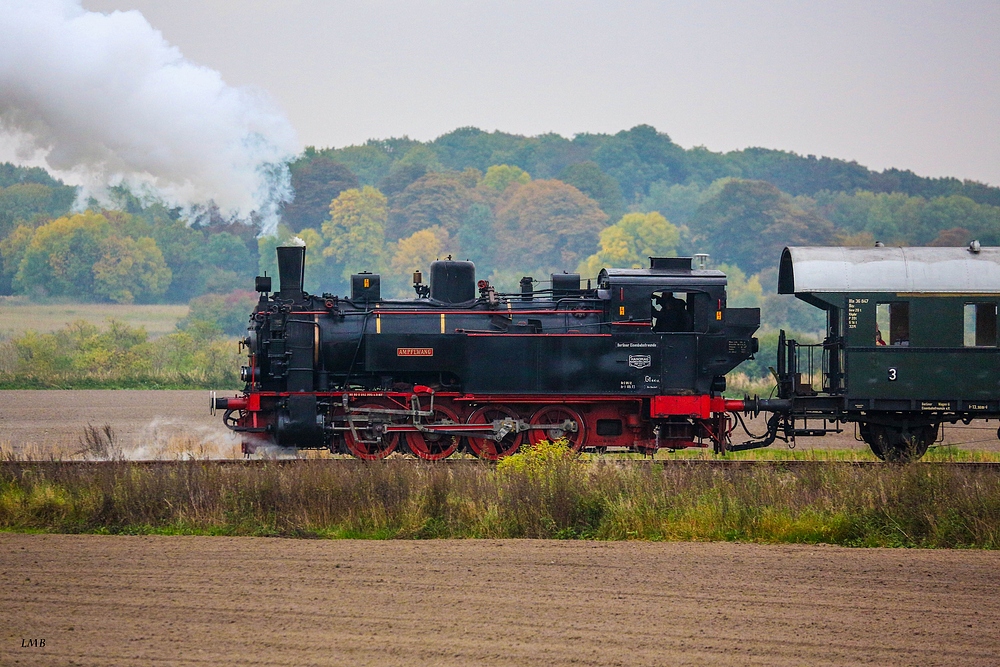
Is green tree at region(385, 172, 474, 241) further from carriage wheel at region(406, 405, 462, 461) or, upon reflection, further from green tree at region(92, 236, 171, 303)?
carriage wheel at region(406, 405, 462, 461)

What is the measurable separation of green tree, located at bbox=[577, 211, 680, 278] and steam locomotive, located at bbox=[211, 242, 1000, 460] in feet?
156

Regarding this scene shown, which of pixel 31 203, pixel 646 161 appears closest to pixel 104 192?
pixel 31 203

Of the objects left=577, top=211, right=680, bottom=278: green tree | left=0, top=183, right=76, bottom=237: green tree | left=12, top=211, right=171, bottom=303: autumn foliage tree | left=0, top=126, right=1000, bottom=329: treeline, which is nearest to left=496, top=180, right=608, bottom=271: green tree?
left=0, top=126, right=1000, bottom=329: treeline

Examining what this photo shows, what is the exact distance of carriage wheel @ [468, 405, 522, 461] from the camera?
16672mm

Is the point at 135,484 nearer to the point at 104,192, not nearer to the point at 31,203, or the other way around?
the point at 104,192

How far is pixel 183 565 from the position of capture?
10117mm

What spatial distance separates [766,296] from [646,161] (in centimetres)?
3924

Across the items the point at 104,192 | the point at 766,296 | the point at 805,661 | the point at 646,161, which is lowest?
the point at 805,661

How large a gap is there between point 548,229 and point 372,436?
185 ft

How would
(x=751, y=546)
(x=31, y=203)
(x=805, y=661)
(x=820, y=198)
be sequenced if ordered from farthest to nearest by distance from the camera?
(x=820, y=198) < (x=31, y=203) < (x=751, y=546) < (x=805, y=661)

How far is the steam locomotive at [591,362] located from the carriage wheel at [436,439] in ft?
0.11

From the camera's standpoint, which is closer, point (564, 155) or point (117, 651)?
point (117, 651)

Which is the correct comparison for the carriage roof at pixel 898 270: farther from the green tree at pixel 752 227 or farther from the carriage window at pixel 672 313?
the green tree at pixel 752 227

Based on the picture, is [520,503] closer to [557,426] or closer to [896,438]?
[557,426]
